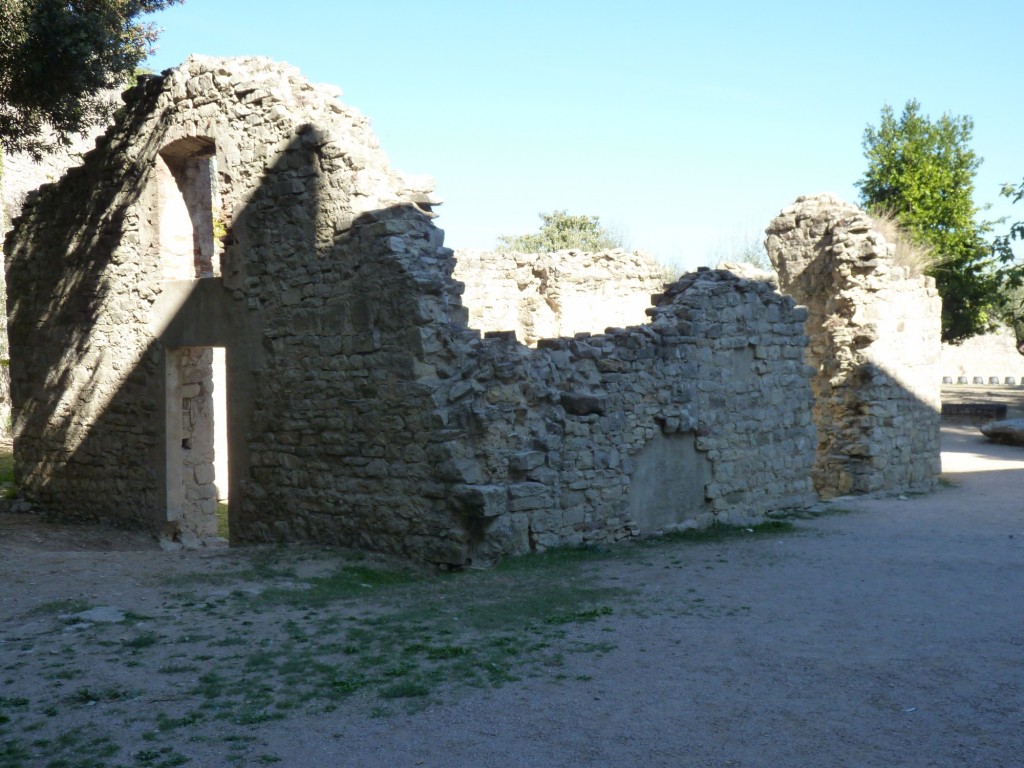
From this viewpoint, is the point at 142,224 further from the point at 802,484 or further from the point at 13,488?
the point at 802,484

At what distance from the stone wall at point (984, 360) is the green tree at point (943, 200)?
21.7 m

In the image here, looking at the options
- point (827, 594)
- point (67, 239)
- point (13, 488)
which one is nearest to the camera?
point (827, 594)

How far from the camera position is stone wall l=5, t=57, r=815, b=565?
8188 millimetres

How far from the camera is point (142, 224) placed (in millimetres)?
10562

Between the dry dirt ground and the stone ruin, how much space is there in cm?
70

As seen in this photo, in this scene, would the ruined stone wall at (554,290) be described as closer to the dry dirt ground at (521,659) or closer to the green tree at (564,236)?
the dry dirt ground at (521,659)

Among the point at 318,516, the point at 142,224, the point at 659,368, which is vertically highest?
the point at 142,224

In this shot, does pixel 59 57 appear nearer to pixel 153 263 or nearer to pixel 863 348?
pixel 153 263

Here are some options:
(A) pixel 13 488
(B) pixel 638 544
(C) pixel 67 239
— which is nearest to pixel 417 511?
(B) pixel 638 544

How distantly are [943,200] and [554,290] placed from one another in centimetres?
1503

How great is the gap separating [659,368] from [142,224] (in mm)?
5665

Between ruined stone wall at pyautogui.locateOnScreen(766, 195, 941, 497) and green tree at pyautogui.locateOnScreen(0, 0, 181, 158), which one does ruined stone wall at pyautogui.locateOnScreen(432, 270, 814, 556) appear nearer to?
ruined stone wall at pyautogui.locateOnScreen(766, 195, 941, 497)

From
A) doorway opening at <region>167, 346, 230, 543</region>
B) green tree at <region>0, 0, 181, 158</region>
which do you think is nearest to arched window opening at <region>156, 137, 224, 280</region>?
doorway opening at <region>167, 346, 230, 543</region>

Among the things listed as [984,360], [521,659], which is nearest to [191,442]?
[521,659]
